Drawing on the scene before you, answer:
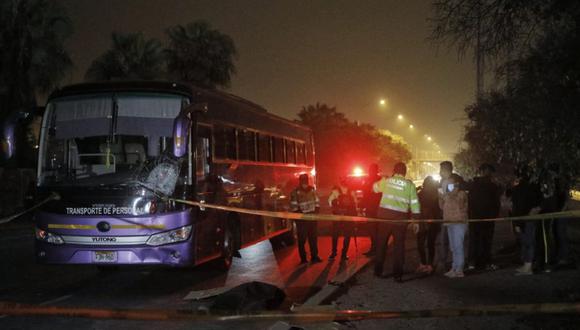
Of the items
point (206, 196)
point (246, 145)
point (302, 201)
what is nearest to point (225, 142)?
point (246, 145)

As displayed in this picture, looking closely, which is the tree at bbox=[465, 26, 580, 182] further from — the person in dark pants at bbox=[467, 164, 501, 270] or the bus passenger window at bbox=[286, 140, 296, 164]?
the bus passenger window at bbox=[286, 140, 296, 164]

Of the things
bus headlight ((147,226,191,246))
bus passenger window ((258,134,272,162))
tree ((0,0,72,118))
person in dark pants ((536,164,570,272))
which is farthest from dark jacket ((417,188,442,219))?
tree ((0,0,72,118))

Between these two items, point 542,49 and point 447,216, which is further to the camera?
point 447,216

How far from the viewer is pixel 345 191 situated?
12.8 meters

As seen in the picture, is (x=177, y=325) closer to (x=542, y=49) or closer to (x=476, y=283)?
(x=476, y=283)

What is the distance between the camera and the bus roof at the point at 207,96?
10094mm

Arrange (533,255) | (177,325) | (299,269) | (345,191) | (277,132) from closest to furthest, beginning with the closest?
(177,325)
(533,255)
(299,269)
(345,191)
(277,132)

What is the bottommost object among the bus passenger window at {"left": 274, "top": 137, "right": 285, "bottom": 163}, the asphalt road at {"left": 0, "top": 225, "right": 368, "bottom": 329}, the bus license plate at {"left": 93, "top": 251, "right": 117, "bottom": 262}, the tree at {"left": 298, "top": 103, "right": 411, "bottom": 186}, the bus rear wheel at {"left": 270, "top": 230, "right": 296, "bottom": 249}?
the asphalt road at {"left": 0, "top": 225, "right": 368, "bottom": 329}

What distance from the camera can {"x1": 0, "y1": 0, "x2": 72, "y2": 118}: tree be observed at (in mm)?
30500

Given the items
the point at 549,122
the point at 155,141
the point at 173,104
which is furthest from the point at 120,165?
the point at 549,122

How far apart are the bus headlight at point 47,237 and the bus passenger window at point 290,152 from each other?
7.65m

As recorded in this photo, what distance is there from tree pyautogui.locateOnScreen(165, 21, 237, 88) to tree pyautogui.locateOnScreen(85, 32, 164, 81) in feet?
8.90

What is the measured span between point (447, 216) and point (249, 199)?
419cm

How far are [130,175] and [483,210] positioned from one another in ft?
20.6
